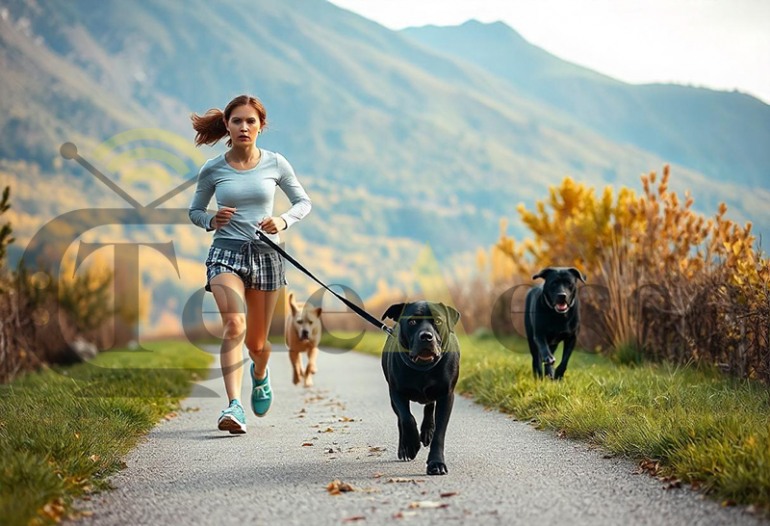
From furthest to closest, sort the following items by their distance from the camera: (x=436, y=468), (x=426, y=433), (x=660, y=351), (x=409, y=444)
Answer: (x=660, y=351) → (x=426, y=433) → (x=409, y=444) → (x=436, y=468)

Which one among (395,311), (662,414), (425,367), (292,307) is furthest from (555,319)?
(425,367)

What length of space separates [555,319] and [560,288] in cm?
34

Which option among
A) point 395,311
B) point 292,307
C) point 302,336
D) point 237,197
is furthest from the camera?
point 292,307

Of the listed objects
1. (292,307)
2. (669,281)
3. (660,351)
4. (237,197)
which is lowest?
(292,307)

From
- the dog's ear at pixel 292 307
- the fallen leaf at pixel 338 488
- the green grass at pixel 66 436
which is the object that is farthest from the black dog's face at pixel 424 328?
the dog's ear at pixel 292 307

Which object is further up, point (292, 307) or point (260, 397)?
point (292, 307)

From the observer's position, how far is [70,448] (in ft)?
18.5

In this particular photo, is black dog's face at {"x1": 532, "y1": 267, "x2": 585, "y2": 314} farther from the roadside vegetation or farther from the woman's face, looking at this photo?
the woman's face

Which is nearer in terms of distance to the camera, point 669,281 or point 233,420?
point 233,420

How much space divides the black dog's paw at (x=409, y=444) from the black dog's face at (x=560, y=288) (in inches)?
160

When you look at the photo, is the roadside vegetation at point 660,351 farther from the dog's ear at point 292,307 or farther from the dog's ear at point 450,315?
the dog's ear at point 292,307

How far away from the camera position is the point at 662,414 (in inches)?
259

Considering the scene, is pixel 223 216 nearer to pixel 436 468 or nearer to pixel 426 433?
pixel 426 433

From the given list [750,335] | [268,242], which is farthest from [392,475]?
[750,335]
